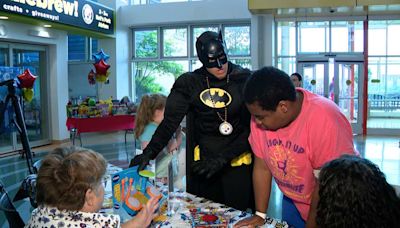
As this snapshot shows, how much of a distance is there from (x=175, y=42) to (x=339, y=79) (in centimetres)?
462

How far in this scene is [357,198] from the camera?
3.48ft

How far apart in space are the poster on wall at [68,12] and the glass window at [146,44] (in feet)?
4.33

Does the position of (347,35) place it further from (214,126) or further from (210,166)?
(210,166)

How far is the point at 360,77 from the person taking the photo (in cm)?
1018

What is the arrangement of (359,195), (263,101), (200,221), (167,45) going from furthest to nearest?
(167,45) < (200,221) < (263,101) < (359,195)

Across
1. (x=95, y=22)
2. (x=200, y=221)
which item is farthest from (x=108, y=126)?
(x=200, y=221)

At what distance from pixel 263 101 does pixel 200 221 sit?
0.63 m

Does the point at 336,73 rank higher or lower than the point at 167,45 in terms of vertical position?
lower

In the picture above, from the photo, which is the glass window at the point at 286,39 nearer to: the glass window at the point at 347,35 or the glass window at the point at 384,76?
the glass window at the point at 347,35

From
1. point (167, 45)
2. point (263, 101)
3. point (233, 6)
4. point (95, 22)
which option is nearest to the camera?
point (263, 101)

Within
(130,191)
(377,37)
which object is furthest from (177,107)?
(377,37)

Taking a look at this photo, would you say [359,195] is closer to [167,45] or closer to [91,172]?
[91,172]

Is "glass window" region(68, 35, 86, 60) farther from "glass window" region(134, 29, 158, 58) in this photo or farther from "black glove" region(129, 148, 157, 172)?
"black glove" region(129, 148, 157, 172)

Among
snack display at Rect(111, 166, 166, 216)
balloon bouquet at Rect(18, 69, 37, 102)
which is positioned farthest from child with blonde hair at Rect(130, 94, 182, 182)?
balloon bouquet at Rect(18, 69, 37, 102)
